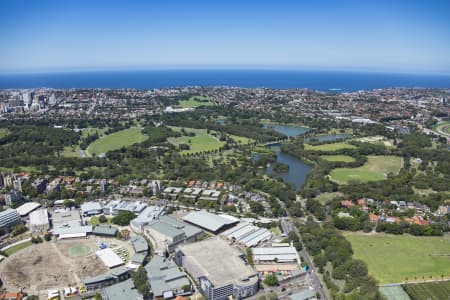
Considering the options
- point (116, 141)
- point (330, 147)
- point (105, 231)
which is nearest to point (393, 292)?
point (105, 231)

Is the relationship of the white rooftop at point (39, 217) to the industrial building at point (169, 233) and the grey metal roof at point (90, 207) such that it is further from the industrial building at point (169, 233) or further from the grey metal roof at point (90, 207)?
the industrial building at point (169, 233)

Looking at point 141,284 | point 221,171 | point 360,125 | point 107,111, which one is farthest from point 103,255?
point 107,111

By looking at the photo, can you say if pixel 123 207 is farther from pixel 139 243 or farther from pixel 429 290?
pixel 429 290

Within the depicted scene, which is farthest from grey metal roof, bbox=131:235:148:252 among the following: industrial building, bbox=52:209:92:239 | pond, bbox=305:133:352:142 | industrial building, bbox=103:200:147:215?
pond, bbox=305:133:352:142

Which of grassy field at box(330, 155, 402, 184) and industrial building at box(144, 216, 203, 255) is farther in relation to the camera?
grassy field at box(330, 155, 402, 184)

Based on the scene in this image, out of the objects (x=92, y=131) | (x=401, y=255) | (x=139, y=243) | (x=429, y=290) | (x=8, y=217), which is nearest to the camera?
(x=429, y=290)

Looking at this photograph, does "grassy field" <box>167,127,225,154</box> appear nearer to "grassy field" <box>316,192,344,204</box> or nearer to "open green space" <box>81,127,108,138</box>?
"open green space" <box>81,127,108,138</box>
